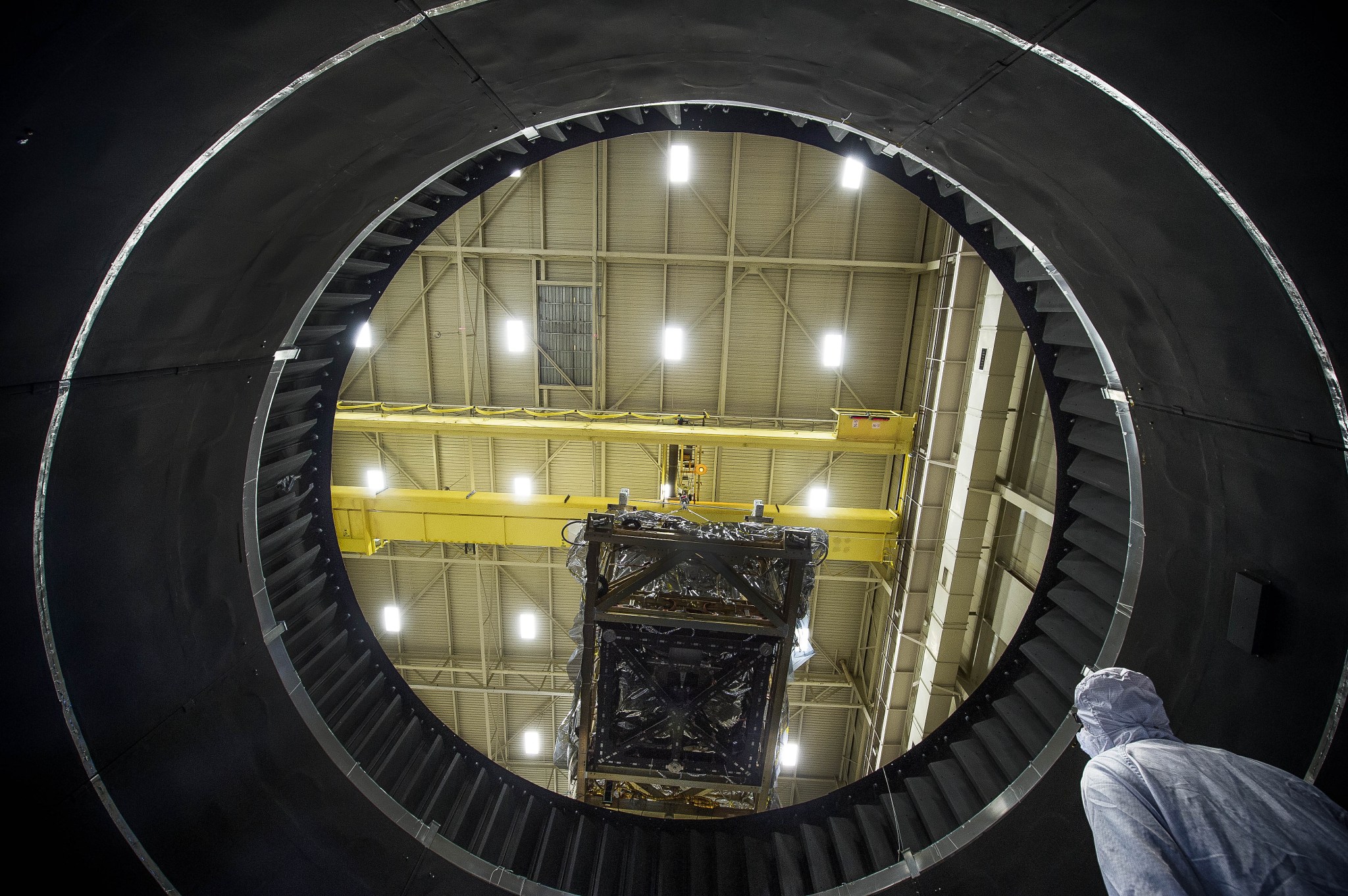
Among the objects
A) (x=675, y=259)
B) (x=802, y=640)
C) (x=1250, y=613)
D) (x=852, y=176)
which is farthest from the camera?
(x=675, y=259)

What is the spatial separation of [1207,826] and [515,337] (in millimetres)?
10554

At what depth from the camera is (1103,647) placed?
2.83 meters

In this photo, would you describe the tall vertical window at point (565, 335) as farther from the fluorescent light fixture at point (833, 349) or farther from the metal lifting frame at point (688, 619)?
the metal lifting frame at point (688, 619)

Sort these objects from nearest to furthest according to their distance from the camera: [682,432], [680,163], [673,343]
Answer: [682,432] → [680,163] → [673,343]

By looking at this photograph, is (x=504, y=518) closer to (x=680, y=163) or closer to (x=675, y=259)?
(x=675, y=259)

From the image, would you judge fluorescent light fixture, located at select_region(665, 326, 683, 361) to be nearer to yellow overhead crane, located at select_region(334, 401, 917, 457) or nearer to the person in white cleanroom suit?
yellow overhead crane, located at select_region(334, 401, 917, 457)

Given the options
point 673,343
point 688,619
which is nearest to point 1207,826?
point 688,619

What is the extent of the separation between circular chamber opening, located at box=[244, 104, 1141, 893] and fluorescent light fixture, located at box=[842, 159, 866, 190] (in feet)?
0.50

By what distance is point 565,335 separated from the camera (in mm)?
10711

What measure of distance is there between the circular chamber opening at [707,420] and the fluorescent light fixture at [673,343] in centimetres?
5

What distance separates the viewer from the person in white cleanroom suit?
1.57 meters

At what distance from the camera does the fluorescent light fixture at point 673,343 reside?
34.6 feet

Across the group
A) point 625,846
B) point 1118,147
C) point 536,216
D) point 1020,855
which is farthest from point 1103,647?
point 536,216

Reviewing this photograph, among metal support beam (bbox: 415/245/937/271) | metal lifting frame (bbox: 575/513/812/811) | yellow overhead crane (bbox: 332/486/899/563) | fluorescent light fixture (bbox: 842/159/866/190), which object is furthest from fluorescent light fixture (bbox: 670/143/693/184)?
metal lifting frame (bbox: 575/513/812/811)
